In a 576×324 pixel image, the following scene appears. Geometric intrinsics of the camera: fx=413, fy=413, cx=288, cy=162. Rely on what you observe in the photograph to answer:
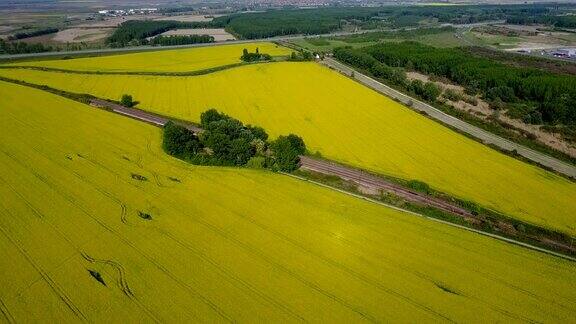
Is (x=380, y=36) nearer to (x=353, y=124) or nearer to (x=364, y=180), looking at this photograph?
(x=353, y=124)

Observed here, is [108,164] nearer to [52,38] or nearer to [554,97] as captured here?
[554,97]

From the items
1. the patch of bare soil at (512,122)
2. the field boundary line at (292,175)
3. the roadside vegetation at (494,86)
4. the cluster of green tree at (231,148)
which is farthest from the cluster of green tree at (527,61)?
the cluster of green tree at (231,148)

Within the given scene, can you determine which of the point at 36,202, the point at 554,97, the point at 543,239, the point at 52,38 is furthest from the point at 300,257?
the point at 52,38

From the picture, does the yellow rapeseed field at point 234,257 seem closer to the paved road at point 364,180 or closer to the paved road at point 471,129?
the paved road at point 364,180

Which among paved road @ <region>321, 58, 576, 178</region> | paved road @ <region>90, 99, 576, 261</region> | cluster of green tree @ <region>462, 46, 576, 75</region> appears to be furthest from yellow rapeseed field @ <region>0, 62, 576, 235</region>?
cluster of green tree @ <region>462, 46, 576, 75</region>

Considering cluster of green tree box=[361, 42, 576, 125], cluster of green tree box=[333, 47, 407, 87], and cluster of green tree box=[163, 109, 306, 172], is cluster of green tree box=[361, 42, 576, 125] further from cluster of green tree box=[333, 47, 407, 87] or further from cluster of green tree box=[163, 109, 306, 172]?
cluster of green tree box=[163, 109, 306, 172]

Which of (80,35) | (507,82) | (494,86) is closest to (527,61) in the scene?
(494,86)
